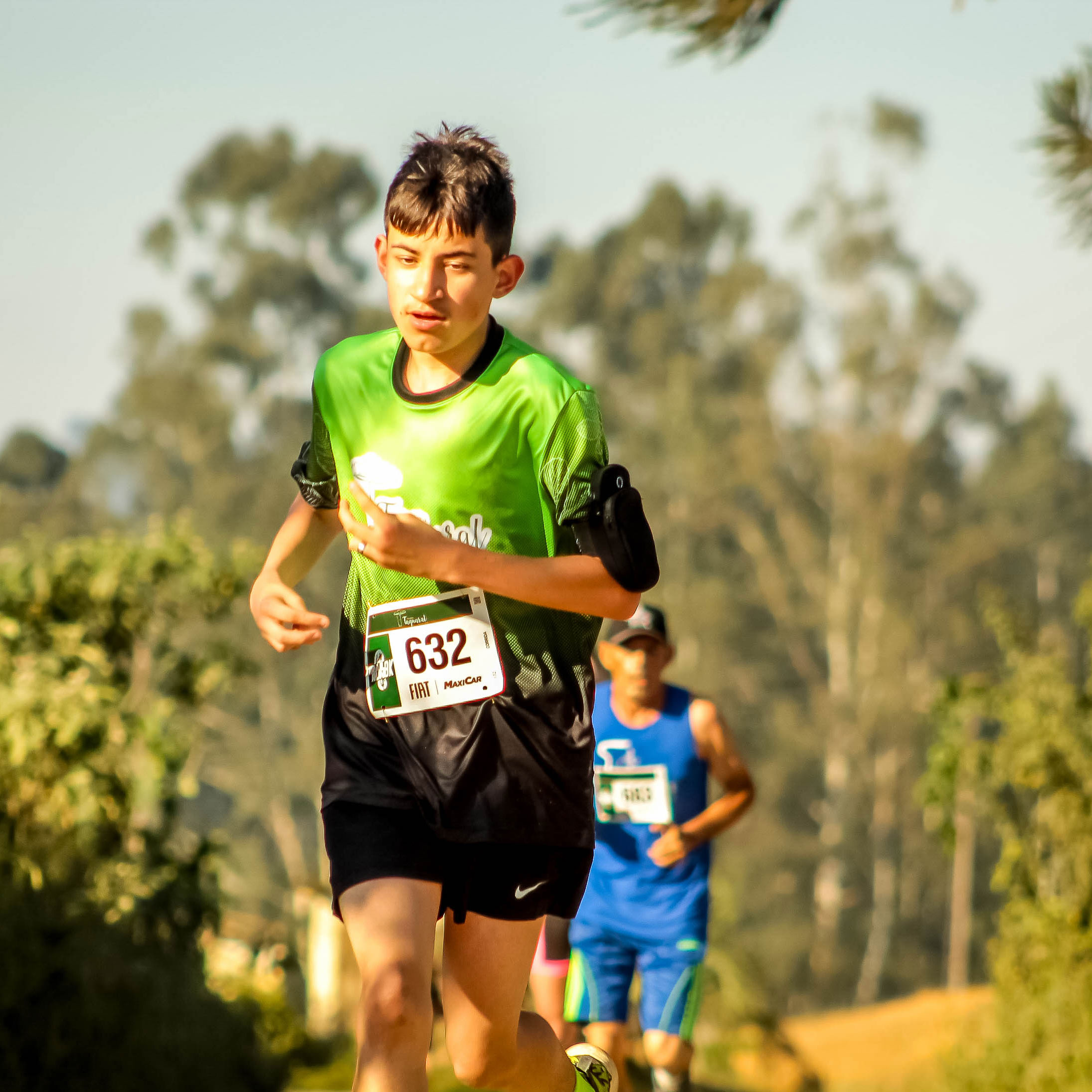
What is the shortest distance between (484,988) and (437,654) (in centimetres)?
68

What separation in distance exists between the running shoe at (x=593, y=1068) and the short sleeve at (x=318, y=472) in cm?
137

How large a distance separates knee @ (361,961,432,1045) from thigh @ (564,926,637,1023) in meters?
3.05

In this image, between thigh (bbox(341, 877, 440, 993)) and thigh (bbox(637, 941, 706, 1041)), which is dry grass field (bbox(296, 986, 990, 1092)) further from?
thigh (bbox(341, 877, 440, 993))

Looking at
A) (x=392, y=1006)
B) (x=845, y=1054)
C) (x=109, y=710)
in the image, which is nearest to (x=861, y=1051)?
(x=845, y=1054)

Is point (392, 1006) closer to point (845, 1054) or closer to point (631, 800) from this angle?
point (631, 800)

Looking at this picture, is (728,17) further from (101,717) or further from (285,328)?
(285,328)

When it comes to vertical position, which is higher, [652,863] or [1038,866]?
[652,863]

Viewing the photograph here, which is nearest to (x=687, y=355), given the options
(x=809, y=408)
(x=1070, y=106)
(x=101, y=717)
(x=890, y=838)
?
(x=809, y=408)

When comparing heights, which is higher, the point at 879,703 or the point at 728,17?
the point at 728,17

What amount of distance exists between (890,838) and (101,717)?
84.6 feet

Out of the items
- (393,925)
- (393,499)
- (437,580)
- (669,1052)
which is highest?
(393,499)

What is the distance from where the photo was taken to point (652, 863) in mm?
6164

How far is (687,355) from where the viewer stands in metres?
34.9

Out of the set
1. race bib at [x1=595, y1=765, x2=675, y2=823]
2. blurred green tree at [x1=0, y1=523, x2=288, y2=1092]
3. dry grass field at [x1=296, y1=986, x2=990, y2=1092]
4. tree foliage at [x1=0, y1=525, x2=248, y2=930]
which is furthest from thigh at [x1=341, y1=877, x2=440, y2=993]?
dry grass field at [x1=296, y1=986, x2=990, y2=1092]
